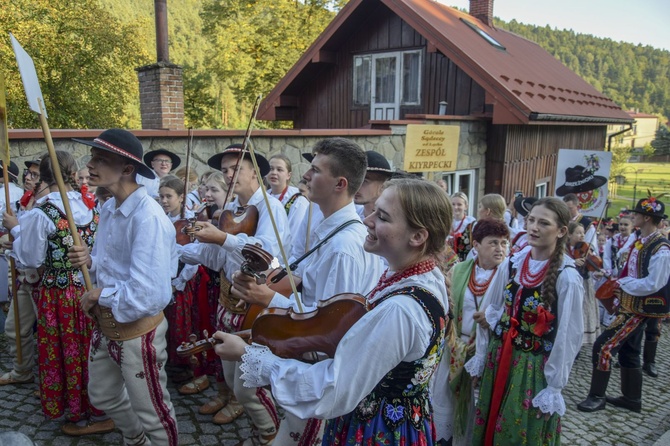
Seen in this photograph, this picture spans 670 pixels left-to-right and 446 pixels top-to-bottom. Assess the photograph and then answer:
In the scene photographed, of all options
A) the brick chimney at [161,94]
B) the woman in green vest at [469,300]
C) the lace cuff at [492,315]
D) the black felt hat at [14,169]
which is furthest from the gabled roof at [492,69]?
the black felt hat at [14,169]

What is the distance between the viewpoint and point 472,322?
403 cm

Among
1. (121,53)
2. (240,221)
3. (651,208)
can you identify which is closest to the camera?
(240,221)

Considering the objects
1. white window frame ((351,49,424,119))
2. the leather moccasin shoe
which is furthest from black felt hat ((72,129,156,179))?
white window frame ((351,49,424,119))

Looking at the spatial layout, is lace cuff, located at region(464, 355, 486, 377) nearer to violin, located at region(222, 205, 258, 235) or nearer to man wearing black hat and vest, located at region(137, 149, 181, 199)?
violin, located at region(222, 205, 258, 235)

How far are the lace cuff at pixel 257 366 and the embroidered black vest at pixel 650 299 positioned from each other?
15.2ft

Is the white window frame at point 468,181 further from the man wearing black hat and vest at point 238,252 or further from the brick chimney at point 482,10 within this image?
the brick chimney at point 482,10

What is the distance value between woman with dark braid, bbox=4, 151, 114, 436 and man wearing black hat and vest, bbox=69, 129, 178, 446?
2.85 ft

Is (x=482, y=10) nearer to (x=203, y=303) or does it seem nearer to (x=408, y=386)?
(x=203, y=303)

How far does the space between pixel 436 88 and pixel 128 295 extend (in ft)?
36.2

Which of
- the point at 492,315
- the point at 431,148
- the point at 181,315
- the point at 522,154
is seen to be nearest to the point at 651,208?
the point at 492,315

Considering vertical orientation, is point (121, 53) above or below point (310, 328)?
above

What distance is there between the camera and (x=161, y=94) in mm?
8703

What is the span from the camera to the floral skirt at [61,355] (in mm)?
3957

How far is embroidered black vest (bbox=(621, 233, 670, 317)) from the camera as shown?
511 centimetres
